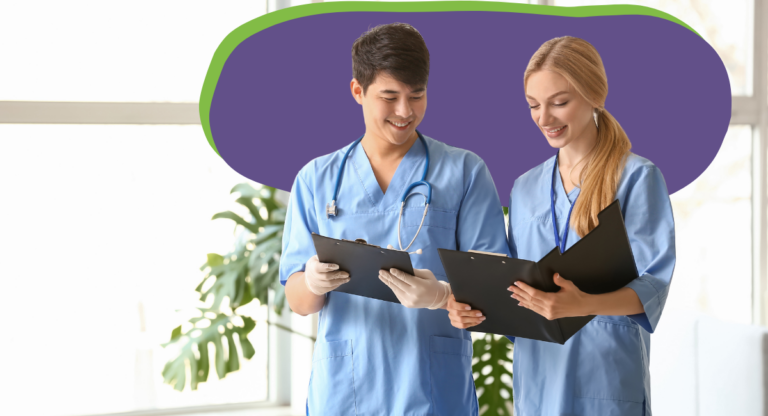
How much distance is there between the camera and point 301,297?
1.21m

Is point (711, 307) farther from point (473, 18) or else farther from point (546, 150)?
point (473, 18)

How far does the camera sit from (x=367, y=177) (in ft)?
4.14

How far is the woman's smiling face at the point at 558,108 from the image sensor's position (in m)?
1.22

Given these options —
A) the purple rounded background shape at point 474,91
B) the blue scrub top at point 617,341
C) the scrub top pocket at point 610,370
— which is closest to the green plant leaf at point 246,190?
the purple rounded background shape at point 474,91

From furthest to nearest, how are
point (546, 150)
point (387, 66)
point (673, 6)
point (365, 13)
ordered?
point (673, 6)
point (546, 150)
point (365, 13)
point (387, 66)

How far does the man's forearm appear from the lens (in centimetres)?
120

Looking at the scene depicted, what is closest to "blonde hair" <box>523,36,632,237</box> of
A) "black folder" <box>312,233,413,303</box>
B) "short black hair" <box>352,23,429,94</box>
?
"short black hair" <box>352,23,429,94</box>

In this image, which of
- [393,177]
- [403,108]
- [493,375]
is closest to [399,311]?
[393,177]

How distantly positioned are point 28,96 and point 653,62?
2307mm

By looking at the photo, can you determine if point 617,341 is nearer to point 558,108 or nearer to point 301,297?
point 558,108

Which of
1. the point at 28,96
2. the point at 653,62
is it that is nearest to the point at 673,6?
the point at 653,62

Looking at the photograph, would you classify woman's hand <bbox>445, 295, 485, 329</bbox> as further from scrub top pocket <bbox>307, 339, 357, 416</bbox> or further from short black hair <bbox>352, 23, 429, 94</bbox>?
short black hair <bbox>352, 23, 429, 94</bbox>

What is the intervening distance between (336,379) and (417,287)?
0.28 m

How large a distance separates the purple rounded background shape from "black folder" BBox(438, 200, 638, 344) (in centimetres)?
89
